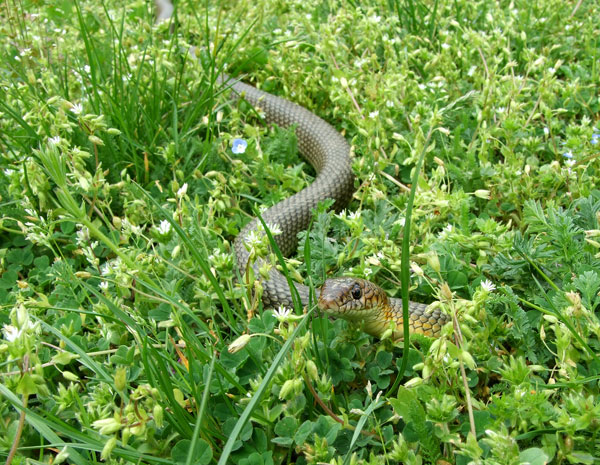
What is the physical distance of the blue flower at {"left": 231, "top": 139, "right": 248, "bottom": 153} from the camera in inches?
168

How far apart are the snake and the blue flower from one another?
409mm

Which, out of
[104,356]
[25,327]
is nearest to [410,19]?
[104,356]

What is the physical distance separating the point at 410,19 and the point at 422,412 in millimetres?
4264

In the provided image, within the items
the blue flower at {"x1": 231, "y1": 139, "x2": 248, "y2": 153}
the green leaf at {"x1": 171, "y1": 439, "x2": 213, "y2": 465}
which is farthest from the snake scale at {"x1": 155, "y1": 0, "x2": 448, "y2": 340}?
the green leaf at {"x1": 171, "y1": 439, "x2": 213, "y2": 465}

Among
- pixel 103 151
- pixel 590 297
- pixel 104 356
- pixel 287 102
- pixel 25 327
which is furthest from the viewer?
pixel 287 102

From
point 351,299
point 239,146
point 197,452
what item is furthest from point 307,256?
point 239,146

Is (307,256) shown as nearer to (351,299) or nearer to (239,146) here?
(351,299)

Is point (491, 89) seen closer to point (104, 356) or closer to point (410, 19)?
point (410, 19)

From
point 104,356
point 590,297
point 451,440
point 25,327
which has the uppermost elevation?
point 25,327

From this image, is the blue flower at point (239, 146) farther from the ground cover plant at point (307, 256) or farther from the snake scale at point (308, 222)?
the snake scale at point (308, 222)

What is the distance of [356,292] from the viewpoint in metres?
2.78

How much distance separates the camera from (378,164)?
3826mm

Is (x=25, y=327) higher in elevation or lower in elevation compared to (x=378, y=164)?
higher

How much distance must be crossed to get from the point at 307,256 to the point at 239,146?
2134 mm
